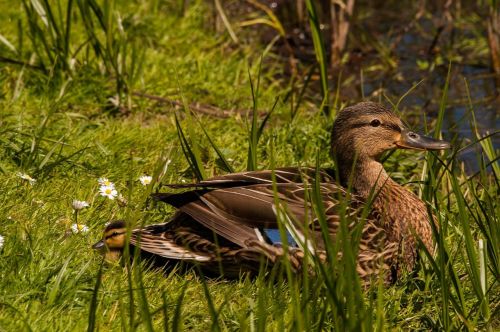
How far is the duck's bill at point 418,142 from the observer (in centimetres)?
493

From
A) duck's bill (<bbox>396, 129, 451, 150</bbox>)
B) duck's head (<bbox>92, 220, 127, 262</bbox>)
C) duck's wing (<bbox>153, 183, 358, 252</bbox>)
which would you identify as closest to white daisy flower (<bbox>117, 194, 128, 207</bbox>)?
duck's wing (<bbox>153, 183, 358, 252</bbox>)

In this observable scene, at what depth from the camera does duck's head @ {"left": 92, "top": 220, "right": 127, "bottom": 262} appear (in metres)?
4.09

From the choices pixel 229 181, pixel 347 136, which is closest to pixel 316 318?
pixel 229 181

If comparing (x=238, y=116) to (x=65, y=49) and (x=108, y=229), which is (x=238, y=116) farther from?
(x=108, y=229)

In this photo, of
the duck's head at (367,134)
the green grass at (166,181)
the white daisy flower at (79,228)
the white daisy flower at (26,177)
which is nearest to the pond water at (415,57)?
the green grass at (166,181)

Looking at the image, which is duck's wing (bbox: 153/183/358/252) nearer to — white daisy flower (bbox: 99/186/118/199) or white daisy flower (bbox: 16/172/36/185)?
white daisy flower (bbox: 99/186/118/199)

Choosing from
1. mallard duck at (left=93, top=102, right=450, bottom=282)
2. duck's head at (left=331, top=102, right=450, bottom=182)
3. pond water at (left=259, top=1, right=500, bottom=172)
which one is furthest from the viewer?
pond water at (left=259, top=1, right=500, bottom=172)

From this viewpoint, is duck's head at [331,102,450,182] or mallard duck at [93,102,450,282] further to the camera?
duck's head at [331,102,450,182]

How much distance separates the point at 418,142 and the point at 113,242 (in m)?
1.71

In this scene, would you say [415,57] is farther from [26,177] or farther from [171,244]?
[26,177]

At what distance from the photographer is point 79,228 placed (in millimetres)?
4234

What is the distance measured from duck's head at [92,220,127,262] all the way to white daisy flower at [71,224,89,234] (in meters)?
0.09

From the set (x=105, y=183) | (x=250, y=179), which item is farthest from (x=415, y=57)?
(x=105, y=183)

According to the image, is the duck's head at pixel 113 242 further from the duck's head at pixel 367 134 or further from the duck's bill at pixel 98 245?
the duck's head at pixel 367 134
